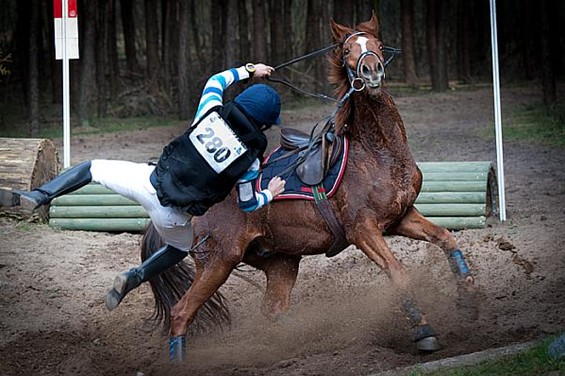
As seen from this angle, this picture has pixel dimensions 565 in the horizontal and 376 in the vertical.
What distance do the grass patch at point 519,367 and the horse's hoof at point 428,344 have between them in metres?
0.83

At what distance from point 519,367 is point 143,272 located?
277cm

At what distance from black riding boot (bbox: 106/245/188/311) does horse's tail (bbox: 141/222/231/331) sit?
0.50 m

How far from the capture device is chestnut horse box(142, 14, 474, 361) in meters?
7.11

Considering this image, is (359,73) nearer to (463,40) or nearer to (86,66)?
(86,66)

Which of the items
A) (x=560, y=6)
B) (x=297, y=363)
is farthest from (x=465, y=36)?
(x=297, y=363)

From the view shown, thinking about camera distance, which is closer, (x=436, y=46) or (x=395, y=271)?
(x=395, y=271)

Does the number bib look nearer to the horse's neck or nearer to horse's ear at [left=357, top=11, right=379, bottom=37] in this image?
the horse's neck

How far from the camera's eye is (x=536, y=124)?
59.3 feet

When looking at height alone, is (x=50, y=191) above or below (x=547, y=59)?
below

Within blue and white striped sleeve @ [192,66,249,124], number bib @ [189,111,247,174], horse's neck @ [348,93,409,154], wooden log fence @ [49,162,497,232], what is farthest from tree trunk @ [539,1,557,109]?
number bib @ [189,111,247,174]

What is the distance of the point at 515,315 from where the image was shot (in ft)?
25.7

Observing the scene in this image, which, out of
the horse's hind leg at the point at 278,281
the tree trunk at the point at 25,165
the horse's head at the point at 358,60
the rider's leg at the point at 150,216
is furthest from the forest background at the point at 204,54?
the rider's leg at the point at 150,216

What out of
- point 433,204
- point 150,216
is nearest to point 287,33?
point 433,204

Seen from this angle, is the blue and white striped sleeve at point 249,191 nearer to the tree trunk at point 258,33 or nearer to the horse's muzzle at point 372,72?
the horse's muzzle at point 372,72
